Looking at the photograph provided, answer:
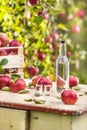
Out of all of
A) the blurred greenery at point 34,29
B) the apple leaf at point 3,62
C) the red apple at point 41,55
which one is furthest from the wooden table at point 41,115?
the red apple at point 41,55

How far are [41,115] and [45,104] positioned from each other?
58 millimetres

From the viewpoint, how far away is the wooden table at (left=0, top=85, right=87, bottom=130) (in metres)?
2.89

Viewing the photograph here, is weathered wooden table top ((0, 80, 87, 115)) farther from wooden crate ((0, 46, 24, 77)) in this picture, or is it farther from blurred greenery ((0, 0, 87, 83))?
blurred greenery ((0, 0, 87, 83))

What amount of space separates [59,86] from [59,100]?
0.24 metres

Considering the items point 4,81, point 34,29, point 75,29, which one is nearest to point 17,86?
point 4,81

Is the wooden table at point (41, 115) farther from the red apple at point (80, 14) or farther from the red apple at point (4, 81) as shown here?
the red apple at point (80, 14)

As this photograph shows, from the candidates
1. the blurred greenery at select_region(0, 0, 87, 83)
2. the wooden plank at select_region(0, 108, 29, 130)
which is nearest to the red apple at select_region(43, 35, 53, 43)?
the blurred greenery at select_region(0, 0, 87, 83)

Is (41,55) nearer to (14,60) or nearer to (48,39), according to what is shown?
(48,39)

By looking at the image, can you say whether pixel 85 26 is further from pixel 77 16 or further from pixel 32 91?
pixel 32 91

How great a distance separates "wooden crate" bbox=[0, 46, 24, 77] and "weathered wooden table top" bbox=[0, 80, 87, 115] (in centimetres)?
33

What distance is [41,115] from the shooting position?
117 inches

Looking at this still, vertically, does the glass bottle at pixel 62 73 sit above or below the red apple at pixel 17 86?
above

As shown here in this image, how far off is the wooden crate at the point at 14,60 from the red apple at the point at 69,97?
63cm

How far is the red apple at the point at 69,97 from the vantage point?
118 inches
